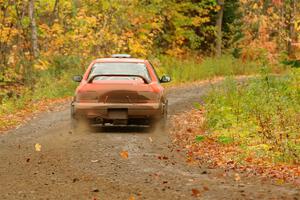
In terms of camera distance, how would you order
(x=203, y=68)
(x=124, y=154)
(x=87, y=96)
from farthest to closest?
(x=203, y=68) → (x=87, y=96) → (x=124, y=154)

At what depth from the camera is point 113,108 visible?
1445 centimetres

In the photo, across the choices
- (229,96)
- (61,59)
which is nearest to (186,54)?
(61,59)

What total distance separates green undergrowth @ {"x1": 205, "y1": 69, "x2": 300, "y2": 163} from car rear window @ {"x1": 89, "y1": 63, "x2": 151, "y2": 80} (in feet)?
6.29

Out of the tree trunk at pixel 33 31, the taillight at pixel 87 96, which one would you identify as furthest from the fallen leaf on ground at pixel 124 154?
Result: the tree trunk at pixel 33 31

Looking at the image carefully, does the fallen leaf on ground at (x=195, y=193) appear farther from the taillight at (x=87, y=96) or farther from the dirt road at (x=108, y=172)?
the taillight at (x=87, y=96)

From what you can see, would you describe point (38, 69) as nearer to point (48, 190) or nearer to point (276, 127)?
point (276, 127)

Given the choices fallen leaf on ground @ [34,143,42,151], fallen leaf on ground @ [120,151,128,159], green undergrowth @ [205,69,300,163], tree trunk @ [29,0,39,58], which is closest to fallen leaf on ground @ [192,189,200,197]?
green undergrowth @ [205,69,300,163]

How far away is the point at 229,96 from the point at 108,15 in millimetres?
15152

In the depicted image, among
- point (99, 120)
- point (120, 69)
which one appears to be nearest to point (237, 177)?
point (99, 120)

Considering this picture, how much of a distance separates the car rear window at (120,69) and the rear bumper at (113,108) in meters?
0.96

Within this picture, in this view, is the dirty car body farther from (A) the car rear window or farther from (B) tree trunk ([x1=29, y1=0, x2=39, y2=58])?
(B) tree trunk ([x1=29, y1=0, x2=39, y2=58])

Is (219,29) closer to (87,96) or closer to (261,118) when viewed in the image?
(261,118)

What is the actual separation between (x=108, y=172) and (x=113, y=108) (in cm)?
429

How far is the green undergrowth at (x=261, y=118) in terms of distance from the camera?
11873 millimetres
